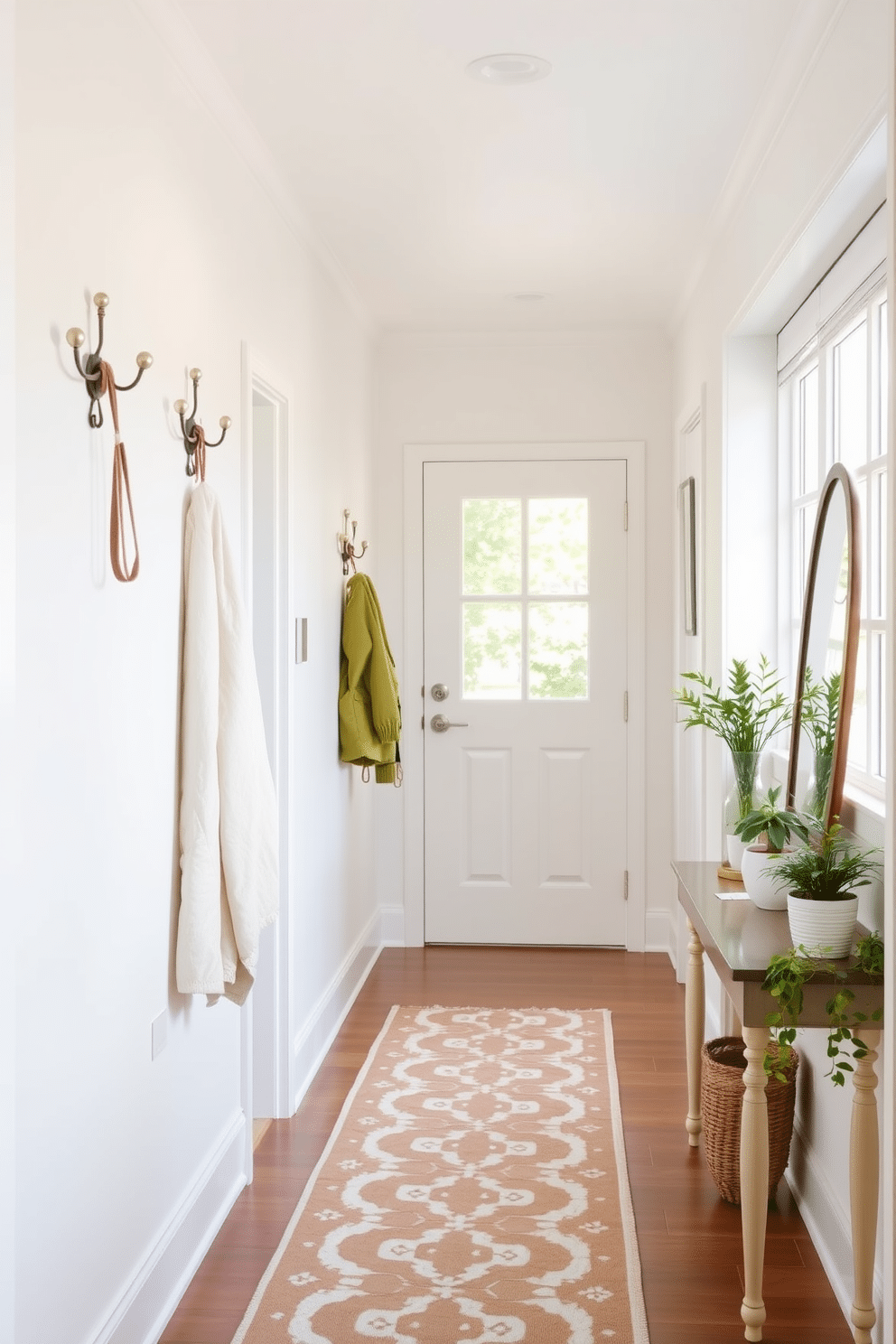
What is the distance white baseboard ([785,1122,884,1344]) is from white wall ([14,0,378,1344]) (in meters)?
1.29

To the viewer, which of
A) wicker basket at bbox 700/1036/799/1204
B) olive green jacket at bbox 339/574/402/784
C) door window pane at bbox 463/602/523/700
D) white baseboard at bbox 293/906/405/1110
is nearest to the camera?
wicker basket at bbox 700/1036/799/1204

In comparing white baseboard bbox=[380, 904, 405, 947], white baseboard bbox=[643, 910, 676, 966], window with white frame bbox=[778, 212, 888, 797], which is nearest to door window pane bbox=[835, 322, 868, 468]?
window with white frame bbox=[778, 212, 888, 797]

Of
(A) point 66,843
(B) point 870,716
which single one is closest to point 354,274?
(B) point 870,716

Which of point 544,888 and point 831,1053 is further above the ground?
point 831,1053

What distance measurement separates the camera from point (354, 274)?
412cm

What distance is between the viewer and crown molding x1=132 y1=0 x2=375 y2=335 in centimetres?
227

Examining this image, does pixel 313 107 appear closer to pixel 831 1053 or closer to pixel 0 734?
pixel 0 734

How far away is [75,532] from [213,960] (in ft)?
3.04

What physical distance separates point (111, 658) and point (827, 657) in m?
1.59

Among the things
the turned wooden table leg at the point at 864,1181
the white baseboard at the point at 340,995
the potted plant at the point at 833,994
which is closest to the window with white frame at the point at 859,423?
the potted plant at the point at 833,994

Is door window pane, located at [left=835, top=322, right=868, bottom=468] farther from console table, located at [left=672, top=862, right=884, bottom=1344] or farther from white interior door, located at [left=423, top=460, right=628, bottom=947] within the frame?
white interior door, located at [left=423, top=460, right=628, bottom=947]

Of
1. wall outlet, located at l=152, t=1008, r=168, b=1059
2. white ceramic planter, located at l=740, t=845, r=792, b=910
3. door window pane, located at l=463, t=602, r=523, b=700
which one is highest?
door window pane, located at l=463, t=602, r=523, b=700

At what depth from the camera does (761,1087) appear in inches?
88.4

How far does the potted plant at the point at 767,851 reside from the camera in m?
2.53
